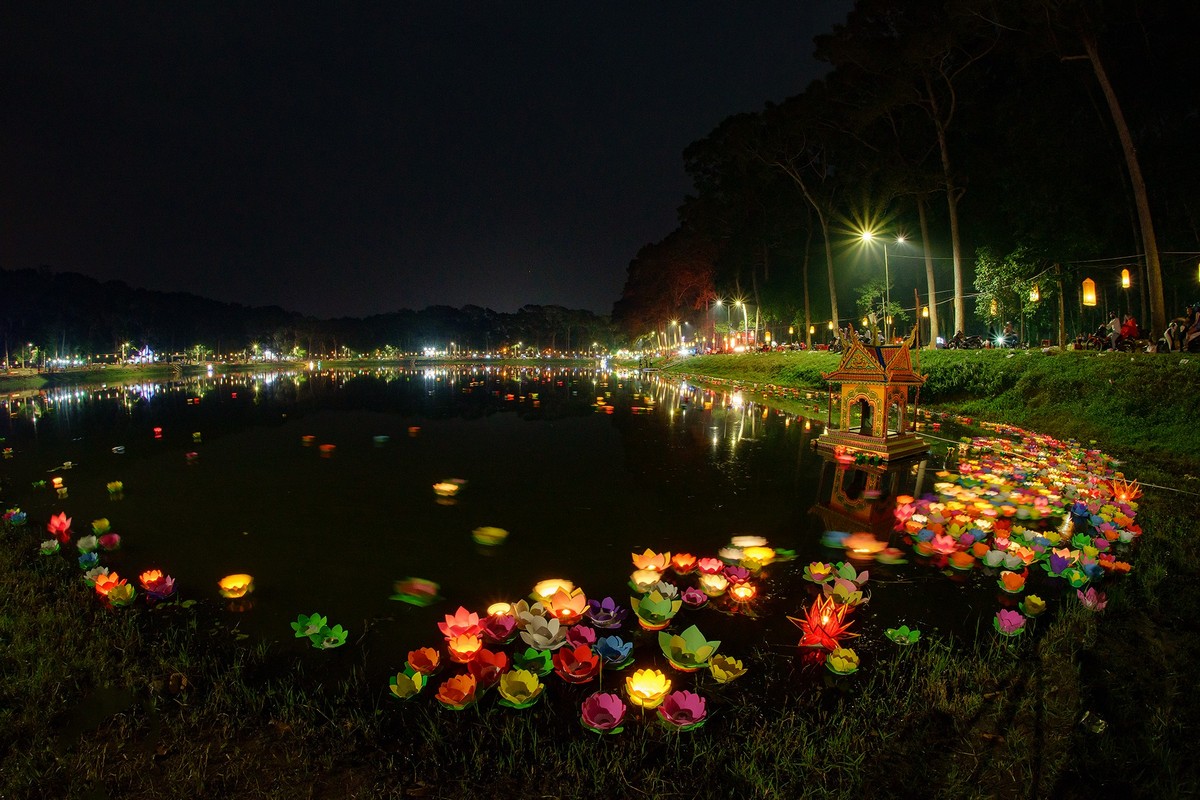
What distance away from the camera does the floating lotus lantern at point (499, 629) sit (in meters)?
4.05

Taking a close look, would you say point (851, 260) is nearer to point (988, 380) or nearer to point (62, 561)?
point (988, 380)

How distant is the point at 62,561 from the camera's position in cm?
572

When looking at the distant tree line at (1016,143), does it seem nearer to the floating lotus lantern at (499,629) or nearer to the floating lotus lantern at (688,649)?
the floating lotus lantern at (688,649)

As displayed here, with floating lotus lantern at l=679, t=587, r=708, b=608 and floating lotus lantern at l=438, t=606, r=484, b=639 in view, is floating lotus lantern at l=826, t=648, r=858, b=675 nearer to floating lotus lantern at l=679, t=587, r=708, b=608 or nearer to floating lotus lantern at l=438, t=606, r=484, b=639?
floating lotus lantern at l=679, t=587, r=708, b=608

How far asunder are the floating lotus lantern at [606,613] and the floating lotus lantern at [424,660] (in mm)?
1222

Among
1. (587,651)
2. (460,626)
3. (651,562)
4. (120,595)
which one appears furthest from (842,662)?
(120,595)

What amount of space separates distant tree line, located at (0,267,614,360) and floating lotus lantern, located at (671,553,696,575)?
8873 cm

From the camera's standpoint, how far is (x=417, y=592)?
5.14 metres

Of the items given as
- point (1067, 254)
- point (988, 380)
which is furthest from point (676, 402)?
point (1067, 254)

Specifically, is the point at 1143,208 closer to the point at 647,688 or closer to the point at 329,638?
the point at 647,688

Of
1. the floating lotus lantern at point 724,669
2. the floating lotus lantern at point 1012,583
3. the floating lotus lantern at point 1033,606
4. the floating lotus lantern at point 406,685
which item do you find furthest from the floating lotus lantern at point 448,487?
the floating lotus lantern at point 1033,606

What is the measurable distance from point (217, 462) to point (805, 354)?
27.3 metres

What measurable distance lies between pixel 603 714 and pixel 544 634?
887 mm

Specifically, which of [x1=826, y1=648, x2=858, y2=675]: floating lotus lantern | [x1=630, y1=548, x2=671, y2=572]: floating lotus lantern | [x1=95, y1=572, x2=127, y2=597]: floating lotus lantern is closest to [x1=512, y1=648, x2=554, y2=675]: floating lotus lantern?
[x1=630, y1=548, x2=671, y2=572]: floating lotus lantern
